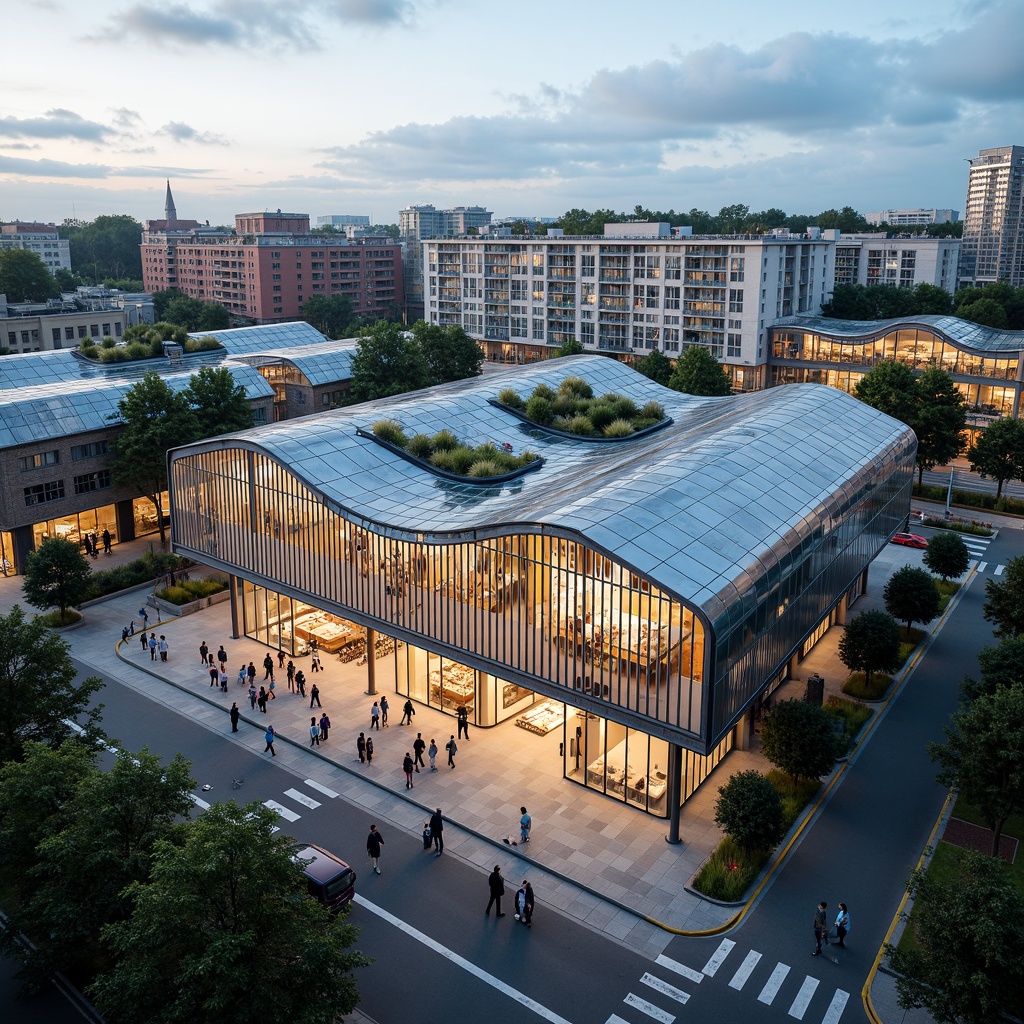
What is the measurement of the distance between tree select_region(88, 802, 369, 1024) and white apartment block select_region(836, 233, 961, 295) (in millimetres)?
153015

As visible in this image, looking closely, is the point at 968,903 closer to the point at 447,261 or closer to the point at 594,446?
the point at 594,446

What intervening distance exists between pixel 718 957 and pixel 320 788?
16953 millimetres

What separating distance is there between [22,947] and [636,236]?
377 ft

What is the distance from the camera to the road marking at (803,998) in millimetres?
24422

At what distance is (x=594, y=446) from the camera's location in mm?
52781

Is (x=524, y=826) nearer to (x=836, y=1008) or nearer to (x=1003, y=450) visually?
(x=836, y=1008)

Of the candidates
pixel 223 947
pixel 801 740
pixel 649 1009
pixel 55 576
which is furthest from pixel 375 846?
pixel 55 576

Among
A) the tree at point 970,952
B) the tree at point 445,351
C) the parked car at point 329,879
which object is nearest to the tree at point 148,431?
the tree at point 445,351

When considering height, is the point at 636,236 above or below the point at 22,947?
above

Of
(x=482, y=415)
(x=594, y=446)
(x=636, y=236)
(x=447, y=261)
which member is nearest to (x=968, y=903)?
(x=594, y=446)

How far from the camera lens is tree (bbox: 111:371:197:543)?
6209cm

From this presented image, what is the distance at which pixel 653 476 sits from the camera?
36781 mm

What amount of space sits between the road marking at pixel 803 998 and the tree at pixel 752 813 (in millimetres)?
4832

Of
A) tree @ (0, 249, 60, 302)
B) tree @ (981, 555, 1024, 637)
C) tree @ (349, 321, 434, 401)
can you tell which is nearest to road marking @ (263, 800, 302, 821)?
tree @ (981, 555, 1024, 637)
